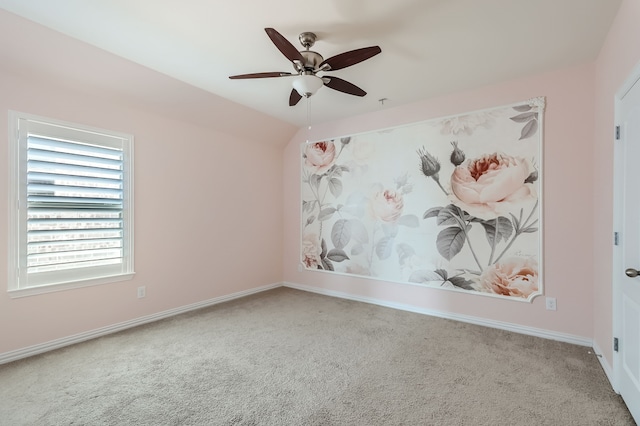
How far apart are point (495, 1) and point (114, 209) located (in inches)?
150

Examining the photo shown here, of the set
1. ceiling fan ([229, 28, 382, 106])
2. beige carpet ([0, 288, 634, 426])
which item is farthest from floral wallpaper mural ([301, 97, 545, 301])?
ceiling fan ([229, 28, 382, 106])

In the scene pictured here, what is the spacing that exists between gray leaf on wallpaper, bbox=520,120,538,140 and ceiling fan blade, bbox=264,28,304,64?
2409 mm

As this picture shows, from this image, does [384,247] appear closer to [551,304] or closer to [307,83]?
[551,304]

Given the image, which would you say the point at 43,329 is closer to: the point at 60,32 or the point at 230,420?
the point at 230,420

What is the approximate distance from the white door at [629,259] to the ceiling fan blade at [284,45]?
2069 millimetres

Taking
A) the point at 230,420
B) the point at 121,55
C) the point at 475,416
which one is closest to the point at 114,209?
the point at 121,55

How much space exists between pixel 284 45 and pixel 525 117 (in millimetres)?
2577

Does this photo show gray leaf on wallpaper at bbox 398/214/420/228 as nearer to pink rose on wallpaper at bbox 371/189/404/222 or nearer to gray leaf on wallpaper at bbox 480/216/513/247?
pink rose on wallpaper at bbox 371/189/404/222

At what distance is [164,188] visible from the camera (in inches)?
140

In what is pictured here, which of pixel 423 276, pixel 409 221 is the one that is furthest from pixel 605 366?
pixel 409 221

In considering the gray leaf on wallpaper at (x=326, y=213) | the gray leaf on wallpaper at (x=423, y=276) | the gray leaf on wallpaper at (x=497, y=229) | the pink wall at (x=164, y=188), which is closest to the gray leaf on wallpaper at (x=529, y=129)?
→ the gray leaf on wallpaper at (x=497, y=229)

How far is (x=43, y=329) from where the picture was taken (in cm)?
267

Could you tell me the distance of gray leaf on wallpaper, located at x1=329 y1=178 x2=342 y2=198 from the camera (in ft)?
14.6

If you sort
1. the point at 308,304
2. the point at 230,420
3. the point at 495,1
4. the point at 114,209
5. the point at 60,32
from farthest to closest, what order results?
the point at 308,304
the point at 114,209
the point at 60,32
the point at 495,1
the point at 230,420
